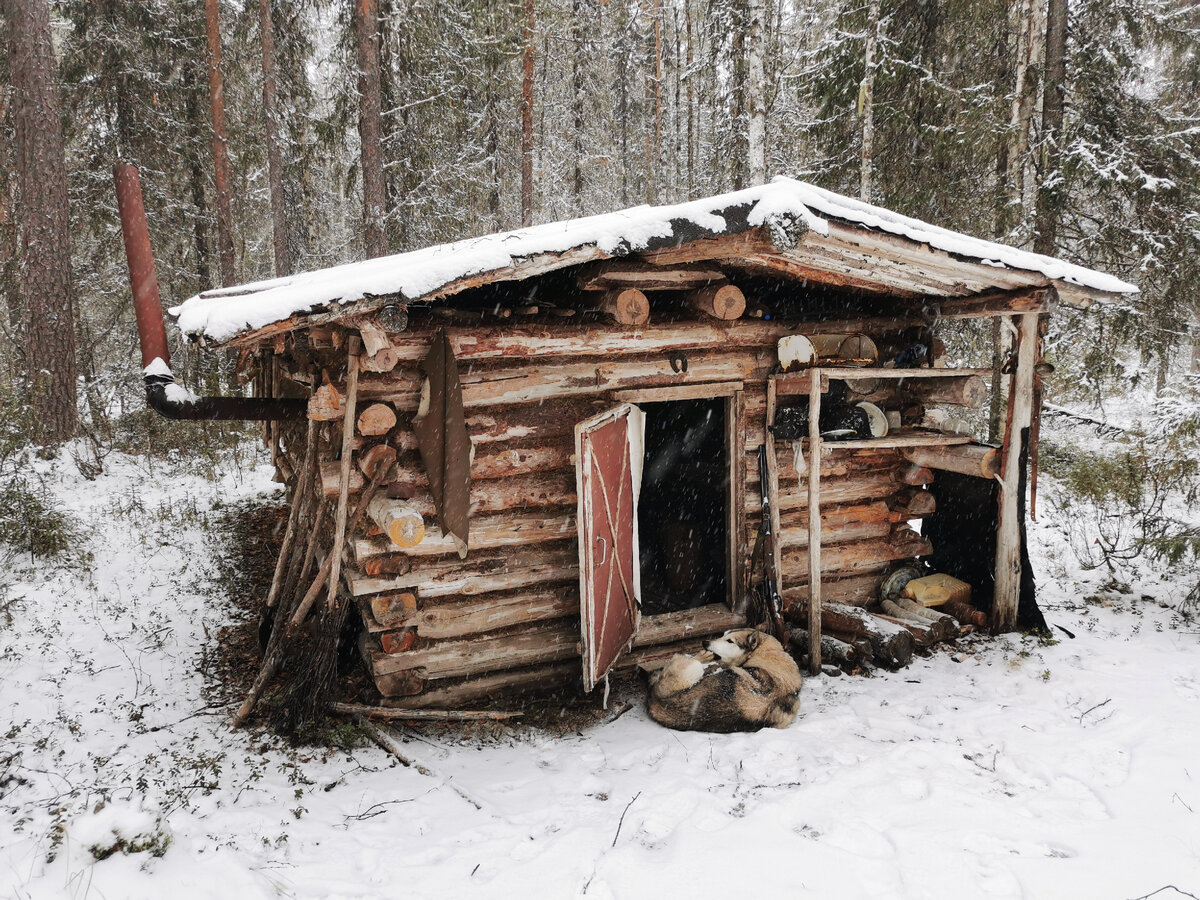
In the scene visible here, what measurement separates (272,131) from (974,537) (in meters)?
14.4

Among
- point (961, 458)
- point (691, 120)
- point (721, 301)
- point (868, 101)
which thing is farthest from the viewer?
point (691, 120)

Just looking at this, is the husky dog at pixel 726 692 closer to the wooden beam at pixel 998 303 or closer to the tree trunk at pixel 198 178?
the wooden beam at pixel 998 303

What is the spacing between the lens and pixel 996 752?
4188 millimetres

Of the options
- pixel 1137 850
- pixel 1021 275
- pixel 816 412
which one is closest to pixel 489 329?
pixel 816 412

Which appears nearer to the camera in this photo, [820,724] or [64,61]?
[820,724]

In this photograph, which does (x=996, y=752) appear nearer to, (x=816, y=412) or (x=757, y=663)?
(x=757, y=663)

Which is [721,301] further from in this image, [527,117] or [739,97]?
[527,117]

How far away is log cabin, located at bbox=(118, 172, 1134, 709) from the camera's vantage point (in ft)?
13.8

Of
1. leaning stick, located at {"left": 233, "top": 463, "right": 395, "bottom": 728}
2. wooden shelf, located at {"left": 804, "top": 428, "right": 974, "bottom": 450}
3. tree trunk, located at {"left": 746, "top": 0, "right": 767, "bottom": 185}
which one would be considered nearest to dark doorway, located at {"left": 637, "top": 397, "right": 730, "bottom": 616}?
wooden shelf, located at {"left": 804, "top": 428, "right": 974, "bottom": 450}

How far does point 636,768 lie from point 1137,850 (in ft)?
8.61

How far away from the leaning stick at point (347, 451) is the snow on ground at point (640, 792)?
122 cm

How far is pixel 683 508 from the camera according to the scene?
8.05 metres

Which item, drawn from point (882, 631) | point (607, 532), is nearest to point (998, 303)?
point (882, 631)

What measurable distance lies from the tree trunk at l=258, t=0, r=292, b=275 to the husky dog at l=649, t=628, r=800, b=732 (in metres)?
12.9
